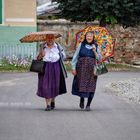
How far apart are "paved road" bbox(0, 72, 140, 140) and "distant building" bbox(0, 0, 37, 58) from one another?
31.6 feet

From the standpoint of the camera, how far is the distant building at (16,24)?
27.1 meters

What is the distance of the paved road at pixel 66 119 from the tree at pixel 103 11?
976 centimetres

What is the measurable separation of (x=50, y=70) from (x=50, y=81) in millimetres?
232

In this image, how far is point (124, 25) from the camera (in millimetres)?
28188

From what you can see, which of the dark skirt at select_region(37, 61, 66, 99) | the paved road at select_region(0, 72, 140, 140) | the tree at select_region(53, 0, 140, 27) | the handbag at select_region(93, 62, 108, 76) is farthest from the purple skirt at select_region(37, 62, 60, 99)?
the tree at select_region(53, 0, 140, 27)

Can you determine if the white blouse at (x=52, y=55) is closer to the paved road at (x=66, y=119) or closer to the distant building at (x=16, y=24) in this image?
the paved road at (x=66, y=119)

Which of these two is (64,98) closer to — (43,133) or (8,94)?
(8,94)

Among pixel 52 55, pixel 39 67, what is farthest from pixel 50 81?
pixel 52 55

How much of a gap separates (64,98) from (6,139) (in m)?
6.04

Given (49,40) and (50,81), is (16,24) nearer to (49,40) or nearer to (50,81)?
(49,40)

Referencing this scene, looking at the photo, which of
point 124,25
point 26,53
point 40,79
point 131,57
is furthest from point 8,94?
point 131,57

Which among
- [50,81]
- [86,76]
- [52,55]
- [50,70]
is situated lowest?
[50,81]

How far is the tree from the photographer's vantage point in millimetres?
26688

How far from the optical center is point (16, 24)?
2755 cm
